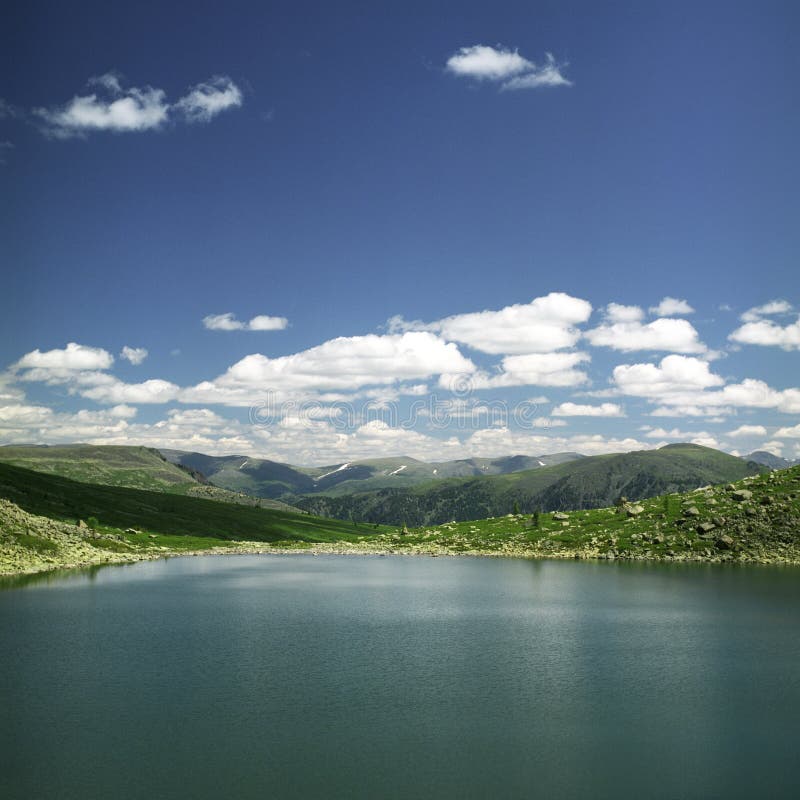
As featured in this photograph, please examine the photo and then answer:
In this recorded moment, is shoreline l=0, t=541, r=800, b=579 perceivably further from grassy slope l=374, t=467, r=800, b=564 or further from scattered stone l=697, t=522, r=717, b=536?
scattered stone l=697, t=522, r=717, b=536

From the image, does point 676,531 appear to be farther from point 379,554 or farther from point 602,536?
point 379,554

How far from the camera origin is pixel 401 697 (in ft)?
138

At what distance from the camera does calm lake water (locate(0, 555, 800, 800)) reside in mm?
29797

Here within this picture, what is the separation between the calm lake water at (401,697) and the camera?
2980cm

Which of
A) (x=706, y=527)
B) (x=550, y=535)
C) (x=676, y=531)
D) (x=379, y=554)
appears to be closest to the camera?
(x=706, y=527)

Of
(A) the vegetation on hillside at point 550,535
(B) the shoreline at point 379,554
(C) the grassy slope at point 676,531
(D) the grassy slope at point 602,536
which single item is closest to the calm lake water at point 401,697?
(B) the shoreline at point 379,554

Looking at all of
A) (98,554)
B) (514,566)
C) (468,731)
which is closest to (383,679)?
(468,731)

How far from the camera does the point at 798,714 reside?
39438 millimetres

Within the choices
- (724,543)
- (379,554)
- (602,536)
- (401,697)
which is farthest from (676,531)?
(401,697)

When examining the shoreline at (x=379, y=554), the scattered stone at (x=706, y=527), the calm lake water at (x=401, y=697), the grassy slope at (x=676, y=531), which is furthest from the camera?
the scattered stone at (x=706, y=527)

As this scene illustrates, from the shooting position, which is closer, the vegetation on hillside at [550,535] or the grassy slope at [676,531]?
the vegetation on hillside at [550,535]

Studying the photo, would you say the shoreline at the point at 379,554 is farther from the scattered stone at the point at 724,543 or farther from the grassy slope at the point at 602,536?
the scattered stone at the point at 724,543

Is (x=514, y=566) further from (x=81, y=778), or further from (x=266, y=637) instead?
(x=81, y=778)

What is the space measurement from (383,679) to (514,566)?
90095mm
